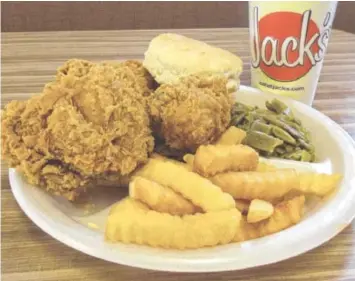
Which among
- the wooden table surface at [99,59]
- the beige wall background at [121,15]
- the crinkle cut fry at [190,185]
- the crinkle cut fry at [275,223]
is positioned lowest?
the beige wall background at [121,15]

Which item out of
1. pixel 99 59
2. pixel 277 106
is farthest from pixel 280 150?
pixel 99 59

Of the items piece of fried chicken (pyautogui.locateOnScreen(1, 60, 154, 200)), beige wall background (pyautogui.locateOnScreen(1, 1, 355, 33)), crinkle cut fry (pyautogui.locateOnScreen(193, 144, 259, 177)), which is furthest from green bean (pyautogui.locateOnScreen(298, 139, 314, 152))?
beige wall background (pyautogui.locateOnScreen(1, 1, 355, 33))

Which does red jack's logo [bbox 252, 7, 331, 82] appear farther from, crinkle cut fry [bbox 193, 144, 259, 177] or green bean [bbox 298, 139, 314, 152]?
crinkle cut fry [bbox 193, 144, 259, 177]

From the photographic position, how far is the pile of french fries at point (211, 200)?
818mm

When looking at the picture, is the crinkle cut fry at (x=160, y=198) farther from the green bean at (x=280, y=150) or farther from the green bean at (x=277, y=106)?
the green bean at (x=277, y=106)

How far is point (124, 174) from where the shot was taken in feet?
3.15

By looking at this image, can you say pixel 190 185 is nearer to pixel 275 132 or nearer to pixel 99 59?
pixel 275 132

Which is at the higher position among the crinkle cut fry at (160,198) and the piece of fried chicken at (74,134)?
the piece of fried chicken at (74,134)

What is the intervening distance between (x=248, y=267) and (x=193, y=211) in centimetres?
13

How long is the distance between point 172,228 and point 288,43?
2.25ft

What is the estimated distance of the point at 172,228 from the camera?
81 cm

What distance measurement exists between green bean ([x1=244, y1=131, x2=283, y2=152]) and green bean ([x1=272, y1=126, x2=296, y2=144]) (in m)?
0.02

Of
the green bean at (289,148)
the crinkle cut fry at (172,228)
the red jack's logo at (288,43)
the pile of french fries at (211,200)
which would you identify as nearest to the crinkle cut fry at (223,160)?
the pile of french fries at (211,200)

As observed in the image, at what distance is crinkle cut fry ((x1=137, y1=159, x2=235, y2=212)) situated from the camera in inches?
33.5
